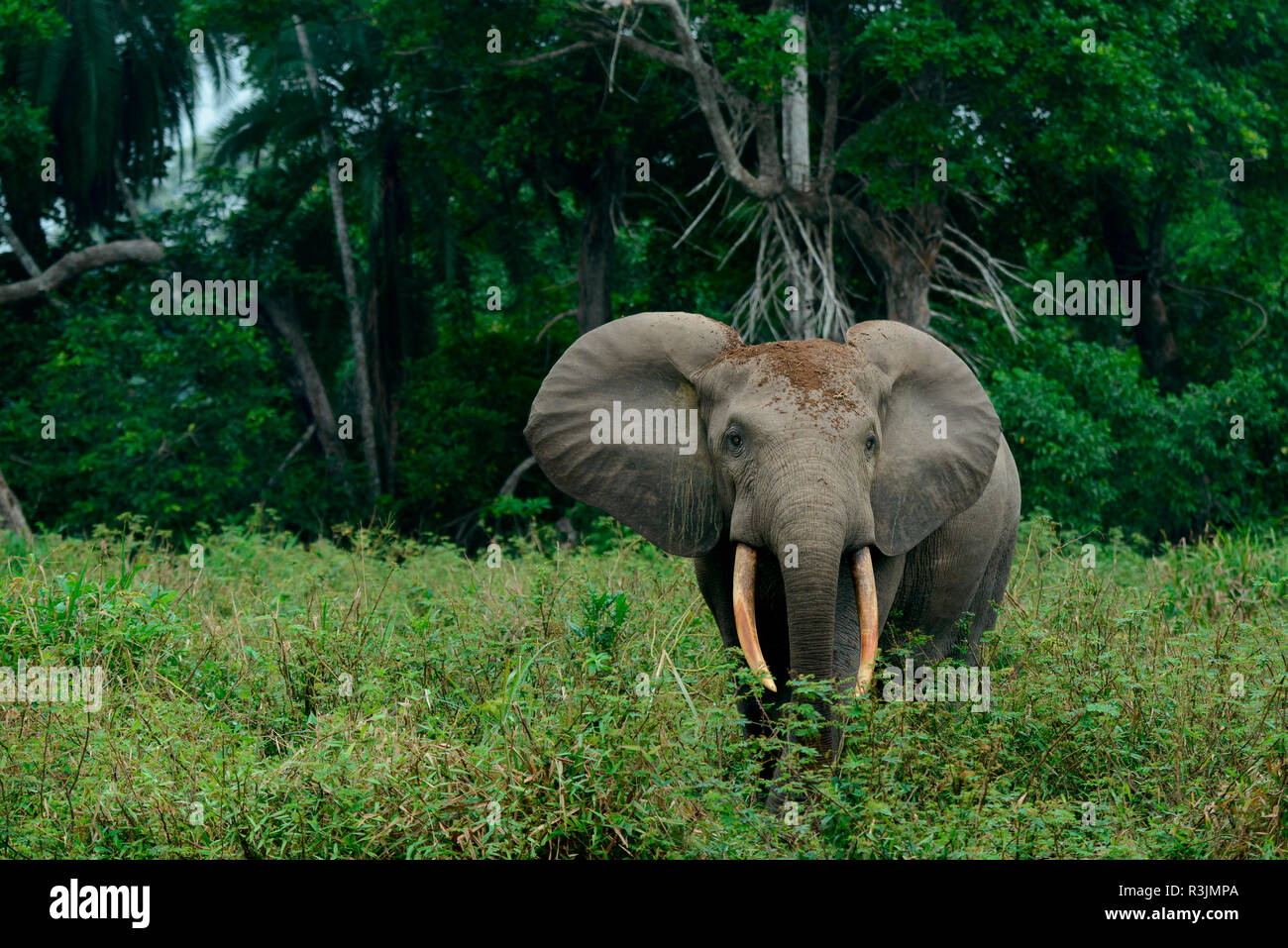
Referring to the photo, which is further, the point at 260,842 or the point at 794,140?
the point at 794,140

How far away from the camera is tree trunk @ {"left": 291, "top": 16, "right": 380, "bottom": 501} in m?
19.8

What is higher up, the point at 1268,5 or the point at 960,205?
the point at 1268,5

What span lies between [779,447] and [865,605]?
2.47ft

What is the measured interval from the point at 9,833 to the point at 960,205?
49.5 feet

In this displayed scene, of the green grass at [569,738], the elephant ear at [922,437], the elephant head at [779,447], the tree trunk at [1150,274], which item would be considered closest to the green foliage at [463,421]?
the tree trunk at [1150,274]

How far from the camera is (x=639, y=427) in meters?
6.52

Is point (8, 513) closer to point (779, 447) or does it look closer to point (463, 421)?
point (463, 421)

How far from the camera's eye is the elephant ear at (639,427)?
6.31m

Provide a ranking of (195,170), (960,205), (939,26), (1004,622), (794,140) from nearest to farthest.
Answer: (1004,622)
(939,26)
(794,140)
(960,205)
(195,170)

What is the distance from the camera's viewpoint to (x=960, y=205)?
1803cm

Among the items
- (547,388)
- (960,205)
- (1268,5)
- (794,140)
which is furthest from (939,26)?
(547,388)

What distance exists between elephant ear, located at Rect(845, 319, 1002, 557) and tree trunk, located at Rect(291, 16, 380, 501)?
14314mm

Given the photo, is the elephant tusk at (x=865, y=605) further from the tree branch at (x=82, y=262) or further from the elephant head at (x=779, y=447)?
the tree branch at (x=82, y=262)
